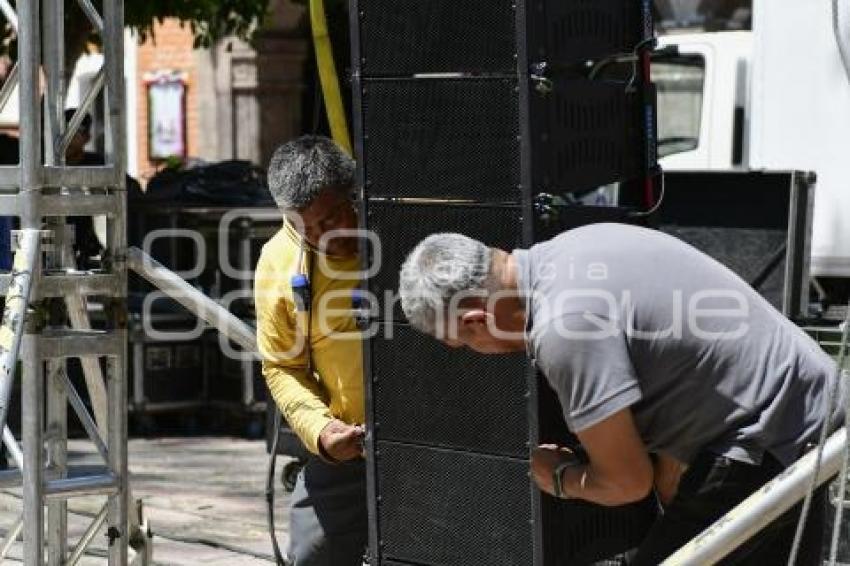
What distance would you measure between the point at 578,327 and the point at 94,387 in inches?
100

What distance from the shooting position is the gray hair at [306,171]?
454cm

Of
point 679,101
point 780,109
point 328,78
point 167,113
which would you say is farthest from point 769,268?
point 167,113

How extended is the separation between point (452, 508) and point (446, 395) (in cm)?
28

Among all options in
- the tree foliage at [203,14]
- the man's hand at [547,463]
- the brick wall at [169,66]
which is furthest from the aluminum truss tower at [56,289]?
the brick wall at [169,66]

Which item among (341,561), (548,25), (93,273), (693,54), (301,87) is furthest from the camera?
(301,87)

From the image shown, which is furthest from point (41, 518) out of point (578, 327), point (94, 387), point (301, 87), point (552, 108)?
point (301, 87)

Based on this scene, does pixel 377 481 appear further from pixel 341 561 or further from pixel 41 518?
pixel 41 518

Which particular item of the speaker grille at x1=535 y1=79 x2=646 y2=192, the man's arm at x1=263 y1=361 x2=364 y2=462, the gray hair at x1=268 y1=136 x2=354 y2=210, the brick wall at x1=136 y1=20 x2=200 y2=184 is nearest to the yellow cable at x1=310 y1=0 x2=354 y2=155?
the gray hair at x1=268 y1=136 x2=354 y2=210

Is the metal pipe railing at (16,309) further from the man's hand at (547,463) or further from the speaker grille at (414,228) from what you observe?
the man's hand at (547,463)

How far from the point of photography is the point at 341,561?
4.84 meters

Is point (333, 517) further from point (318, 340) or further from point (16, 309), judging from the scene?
point (16, 309)

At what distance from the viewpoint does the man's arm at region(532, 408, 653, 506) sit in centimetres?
341

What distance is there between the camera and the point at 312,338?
4715 millimetres

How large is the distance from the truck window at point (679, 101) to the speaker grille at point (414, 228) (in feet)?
25.6
